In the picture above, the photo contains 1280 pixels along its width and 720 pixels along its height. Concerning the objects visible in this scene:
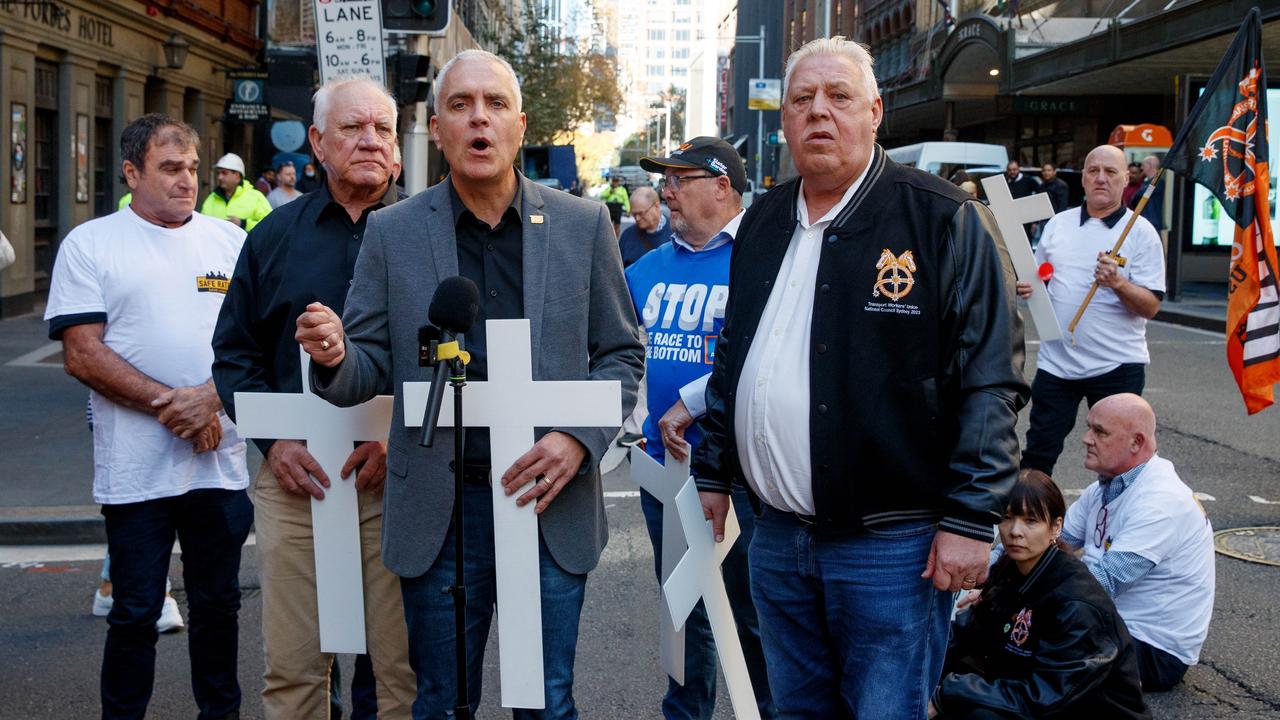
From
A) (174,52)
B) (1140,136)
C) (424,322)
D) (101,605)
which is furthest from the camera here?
(1140,136)

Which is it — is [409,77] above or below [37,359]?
above

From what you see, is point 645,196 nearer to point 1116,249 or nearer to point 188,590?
point 1116,249

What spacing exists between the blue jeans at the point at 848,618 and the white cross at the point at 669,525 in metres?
0.65

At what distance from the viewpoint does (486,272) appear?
349cm

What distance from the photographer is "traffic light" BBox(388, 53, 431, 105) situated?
404 inches

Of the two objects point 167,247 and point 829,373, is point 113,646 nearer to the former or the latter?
point 167,247

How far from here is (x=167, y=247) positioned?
4.44m

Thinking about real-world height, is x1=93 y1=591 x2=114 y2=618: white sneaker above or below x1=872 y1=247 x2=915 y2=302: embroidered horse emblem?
below

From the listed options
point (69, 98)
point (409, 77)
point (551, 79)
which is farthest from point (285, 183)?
point (551, 79)

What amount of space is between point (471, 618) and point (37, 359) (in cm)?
1135

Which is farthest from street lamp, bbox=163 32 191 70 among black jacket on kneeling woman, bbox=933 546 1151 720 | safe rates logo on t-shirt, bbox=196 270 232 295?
black jacket on kneeling woman, bbox=933 546 1151 720

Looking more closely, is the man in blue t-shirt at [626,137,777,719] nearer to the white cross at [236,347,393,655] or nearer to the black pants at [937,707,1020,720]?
the black pants at [937,707,1020,720]

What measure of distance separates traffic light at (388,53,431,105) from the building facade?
6.83 metres

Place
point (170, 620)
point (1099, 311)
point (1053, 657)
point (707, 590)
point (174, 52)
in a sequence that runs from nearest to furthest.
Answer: point (707, 590) < point (1053, 657) < point (170, 620) < point (1099, 311) < point (174, 52)
